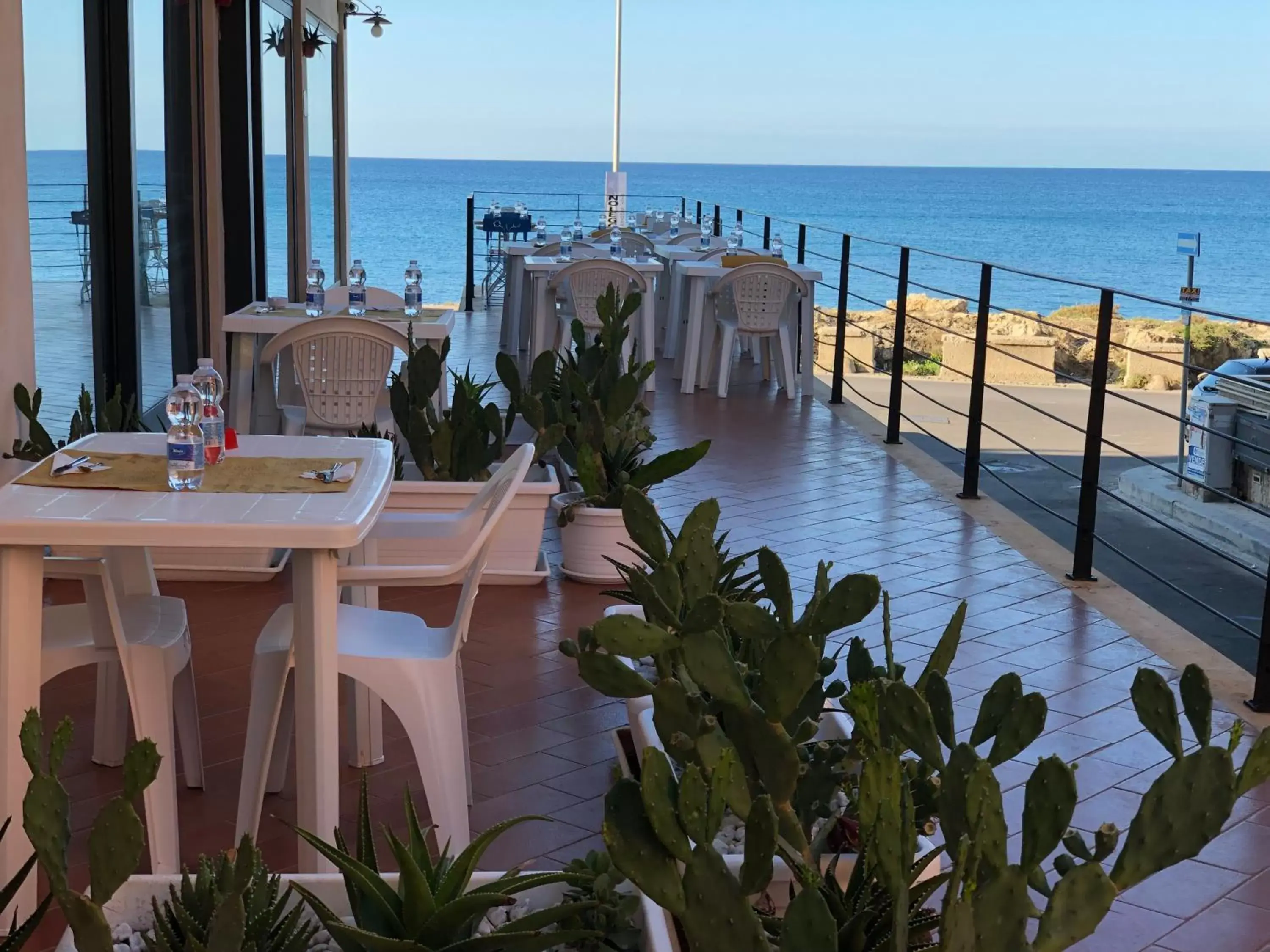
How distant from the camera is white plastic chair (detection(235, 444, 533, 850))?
2.40 m

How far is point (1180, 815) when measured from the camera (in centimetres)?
142

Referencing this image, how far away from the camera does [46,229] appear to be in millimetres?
4660

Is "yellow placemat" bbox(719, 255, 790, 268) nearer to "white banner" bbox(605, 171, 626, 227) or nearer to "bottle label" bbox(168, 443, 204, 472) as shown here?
"white banner" bbox(605, 171, 626, 227)

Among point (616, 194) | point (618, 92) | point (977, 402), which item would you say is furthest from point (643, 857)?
point (618, 92)

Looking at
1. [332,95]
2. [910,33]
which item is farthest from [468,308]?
[910,33]

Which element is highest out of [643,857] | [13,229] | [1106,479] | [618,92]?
[618,92]

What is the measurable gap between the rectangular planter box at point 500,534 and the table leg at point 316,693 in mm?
1723

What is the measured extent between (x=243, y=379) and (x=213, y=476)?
3.27 metres

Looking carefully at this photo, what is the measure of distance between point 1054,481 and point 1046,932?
930 centimetres

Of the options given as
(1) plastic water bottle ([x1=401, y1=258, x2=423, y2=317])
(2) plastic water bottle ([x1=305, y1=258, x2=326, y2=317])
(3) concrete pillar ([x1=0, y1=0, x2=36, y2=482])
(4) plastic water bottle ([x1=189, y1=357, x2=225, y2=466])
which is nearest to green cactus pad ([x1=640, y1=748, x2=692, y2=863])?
(4) plastic water bottle ([x1=189, y1=357, x2=225, y2=466])

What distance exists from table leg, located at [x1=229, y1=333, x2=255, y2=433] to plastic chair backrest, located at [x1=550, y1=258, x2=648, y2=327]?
Result: 277 centimetres

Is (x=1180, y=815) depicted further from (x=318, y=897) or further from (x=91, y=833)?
(x=91, y=833)

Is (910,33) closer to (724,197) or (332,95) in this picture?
(724,197)

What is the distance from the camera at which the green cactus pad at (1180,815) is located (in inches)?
55.5
